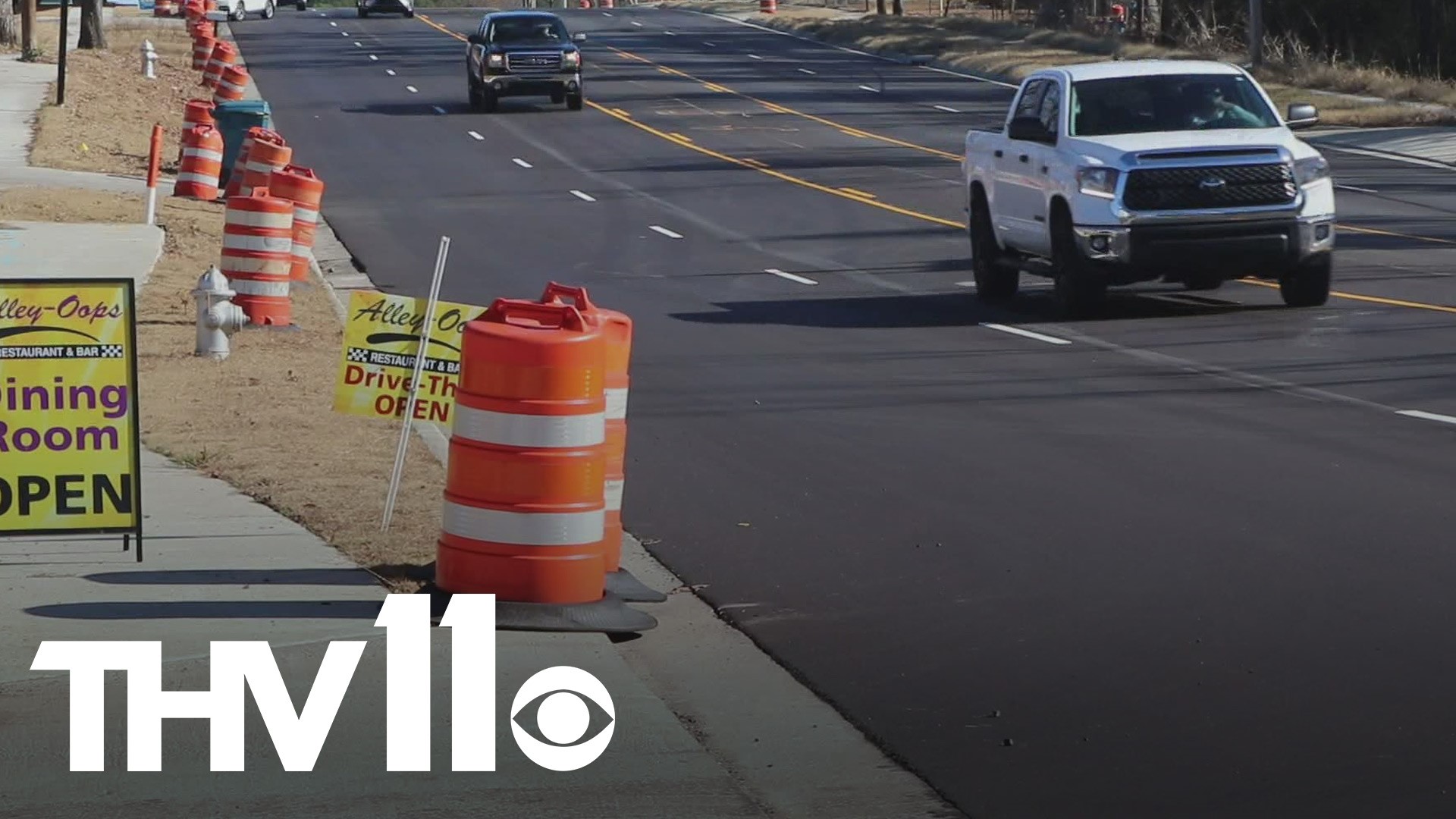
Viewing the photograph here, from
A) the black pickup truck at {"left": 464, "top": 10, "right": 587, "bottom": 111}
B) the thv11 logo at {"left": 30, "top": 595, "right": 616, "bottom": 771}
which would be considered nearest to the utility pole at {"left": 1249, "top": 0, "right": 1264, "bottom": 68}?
the black pickup truck at {"left": 464, "top": 10, "right": 587, "bottom": 111}

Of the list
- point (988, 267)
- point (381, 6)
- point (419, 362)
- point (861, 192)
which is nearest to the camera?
point (419, 362)

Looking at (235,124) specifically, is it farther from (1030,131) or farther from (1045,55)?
(1045,55)

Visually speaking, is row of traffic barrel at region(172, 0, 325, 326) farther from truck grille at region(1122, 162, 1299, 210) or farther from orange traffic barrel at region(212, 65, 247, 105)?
orange traffic barrel at region(212, 65, 247, 105)

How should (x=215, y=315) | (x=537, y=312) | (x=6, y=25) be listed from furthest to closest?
(x=6, y=25)
(x=215, y=315)
(x=537, y=312)

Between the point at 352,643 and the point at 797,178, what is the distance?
27811mm

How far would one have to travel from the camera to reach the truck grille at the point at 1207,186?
18.3 meters

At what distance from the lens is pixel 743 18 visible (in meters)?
82.6

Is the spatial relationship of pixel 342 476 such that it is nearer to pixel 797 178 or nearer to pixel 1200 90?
pixel 1200 90

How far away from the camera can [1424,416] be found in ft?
44.3

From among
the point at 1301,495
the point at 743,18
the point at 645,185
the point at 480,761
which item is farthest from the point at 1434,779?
the point at 743,18

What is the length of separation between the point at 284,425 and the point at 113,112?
103ft

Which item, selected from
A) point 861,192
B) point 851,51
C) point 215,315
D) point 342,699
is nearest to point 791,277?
Result: point 215,315

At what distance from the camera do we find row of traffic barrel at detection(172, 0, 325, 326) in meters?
18.8

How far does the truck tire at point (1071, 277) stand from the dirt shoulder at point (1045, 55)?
2578 cm
